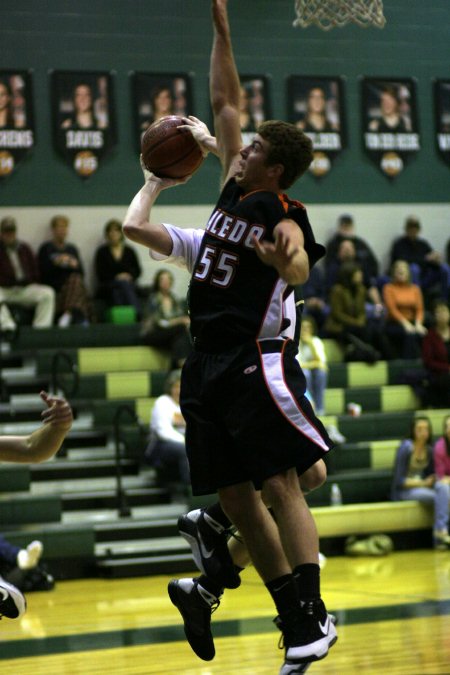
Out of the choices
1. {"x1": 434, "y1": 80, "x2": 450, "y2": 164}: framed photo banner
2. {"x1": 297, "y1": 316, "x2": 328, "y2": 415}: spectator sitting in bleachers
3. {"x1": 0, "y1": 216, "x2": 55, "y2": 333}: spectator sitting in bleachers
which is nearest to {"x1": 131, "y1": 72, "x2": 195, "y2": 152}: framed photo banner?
{"x1": 0, "y1": 216, "x2": 55, "y2": 333}: spectator sitting in bleachers

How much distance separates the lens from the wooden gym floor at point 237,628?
4734 millimetres

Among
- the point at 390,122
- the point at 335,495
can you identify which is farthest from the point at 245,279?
the point at 390,122

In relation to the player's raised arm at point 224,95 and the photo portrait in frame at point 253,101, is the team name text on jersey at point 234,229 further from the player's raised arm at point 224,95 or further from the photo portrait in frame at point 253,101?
the photo portrait in frame at point 253,101

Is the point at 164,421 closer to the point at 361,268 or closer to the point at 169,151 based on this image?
the point at 361,268

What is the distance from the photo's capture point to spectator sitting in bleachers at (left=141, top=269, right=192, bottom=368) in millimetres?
11094

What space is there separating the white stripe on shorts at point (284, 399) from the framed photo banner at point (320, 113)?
9.47 m

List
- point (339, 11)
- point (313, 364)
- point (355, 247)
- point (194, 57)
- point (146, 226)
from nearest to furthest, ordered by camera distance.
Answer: point (146, 226) < point (339, 11) < point (313, 364) < point (194, 57) < point (355, 247)

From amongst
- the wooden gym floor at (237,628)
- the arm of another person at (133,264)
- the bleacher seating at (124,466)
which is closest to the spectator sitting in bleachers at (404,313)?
the bleacher seating at (124,466)

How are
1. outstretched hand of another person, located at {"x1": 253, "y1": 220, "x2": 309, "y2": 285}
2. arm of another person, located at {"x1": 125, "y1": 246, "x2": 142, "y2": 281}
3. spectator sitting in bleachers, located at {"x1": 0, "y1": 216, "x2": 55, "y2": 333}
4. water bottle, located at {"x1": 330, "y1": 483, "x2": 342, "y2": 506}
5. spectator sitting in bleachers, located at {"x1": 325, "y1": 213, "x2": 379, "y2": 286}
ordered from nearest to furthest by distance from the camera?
outstretched hand of another person, located at {"x1": 253, "y1": 220, "x2": 309, "y2": 285}, water bottle, located at {"x1": 330, "y1": 483, "x2": 342, "y2": 506}, spectator sitting in bleachers, located at {"x1": 0, "y1": 216, "x2": 55, "y2": 333}, arm of another person, located at {"x1": 125, "y1": 246, "x2": 142, "y2": 281}, spectator sitting in bleachers, located at {"x1": 325, "y1": 213, "x2": 379, "y2": 286}

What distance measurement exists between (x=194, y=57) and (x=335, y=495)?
519cm

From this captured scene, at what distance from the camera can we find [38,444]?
168 inches

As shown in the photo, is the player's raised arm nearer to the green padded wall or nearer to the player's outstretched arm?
the player's outstretched arm

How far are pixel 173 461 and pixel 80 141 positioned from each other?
4.46m

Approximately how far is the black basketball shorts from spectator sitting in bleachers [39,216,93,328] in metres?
7.66
